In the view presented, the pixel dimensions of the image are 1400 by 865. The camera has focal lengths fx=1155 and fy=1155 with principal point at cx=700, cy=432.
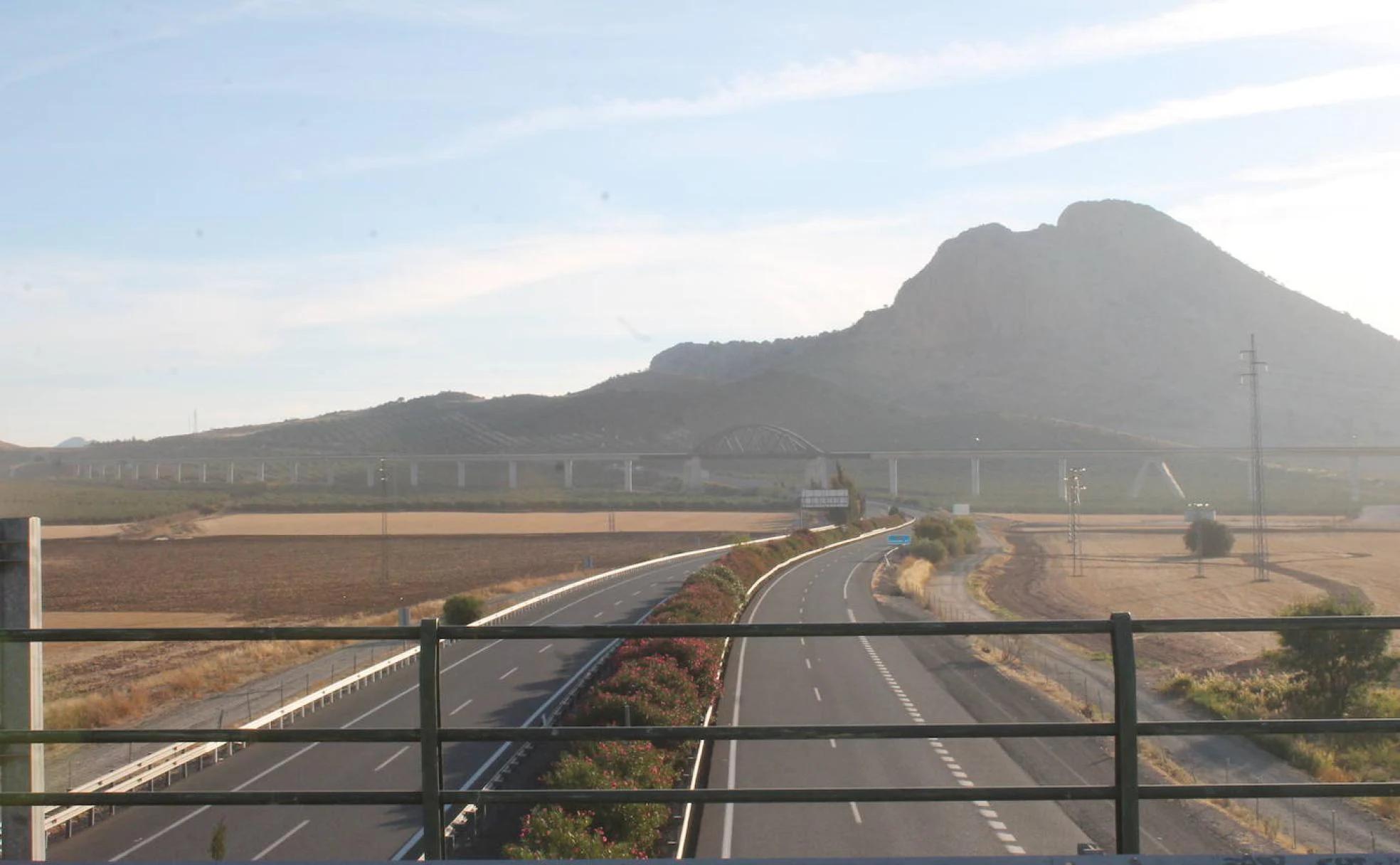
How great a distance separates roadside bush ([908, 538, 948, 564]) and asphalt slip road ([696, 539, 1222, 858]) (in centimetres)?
4278

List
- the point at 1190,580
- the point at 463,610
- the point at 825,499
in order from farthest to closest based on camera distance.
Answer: the point at 825,499
the point at 1190,580
the point at 463,610

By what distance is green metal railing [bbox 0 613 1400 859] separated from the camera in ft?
15.1

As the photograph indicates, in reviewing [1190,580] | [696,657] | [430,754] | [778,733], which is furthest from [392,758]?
[1190,580]

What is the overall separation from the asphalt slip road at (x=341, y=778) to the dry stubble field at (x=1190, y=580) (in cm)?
1680

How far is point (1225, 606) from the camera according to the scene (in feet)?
148

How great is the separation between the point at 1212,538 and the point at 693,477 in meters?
109

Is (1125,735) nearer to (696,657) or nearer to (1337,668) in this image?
(696,657)

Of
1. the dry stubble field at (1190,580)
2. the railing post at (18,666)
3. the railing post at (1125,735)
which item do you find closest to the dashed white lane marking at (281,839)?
the railing post at (18,666)

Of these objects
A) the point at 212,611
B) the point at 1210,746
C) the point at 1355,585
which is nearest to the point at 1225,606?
the point at 1355,585

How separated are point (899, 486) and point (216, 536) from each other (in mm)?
130552

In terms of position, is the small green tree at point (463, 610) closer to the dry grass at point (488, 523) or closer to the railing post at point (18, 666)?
the railing post at point (18, 666)

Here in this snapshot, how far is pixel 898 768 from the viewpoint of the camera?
57.1 ft

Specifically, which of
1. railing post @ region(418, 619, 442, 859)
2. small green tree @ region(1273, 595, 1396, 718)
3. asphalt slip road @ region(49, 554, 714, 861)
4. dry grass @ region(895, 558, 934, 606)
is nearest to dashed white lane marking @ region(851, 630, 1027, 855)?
railing post @ region(418, 619, 442, 859)

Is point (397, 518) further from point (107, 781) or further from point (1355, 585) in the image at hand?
point (107, 781)
